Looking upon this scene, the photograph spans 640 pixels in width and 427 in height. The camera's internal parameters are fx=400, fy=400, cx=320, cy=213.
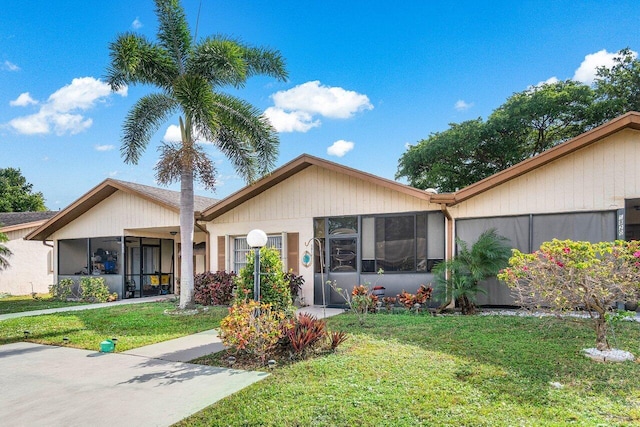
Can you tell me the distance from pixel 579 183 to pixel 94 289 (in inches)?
631

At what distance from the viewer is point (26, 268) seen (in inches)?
742

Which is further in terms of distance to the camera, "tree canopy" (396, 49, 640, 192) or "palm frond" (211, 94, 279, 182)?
"tree canopy" (396, 49, 640, 192)

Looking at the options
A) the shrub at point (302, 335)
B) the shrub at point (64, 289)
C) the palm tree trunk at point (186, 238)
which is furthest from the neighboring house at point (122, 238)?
the shrub at point (302, 335)

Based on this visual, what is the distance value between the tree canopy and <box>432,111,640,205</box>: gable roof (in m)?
13.3

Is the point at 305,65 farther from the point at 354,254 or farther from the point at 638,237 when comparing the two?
the point at 638,237

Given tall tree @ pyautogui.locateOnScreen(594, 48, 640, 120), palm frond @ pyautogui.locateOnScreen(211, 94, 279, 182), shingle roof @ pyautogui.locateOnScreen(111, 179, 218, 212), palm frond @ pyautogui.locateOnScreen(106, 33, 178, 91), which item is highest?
tall tree @ pyautogui.locateOnScreen(594, 48, 640, 120)

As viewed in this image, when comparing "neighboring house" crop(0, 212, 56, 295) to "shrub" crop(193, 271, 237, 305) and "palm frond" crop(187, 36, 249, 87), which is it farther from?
"palm frond" crop(187, 36, 249, 87)

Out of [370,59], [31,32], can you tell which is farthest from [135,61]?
[370,59]

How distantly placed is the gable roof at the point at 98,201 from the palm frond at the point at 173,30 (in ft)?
16.3

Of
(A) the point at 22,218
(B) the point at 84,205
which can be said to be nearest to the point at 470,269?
(B) the point at 84,205

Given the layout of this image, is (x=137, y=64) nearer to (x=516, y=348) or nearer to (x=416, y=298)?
(x=416, y=298)

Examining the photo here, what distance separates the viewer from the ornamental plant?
Answer: 17.8 ft

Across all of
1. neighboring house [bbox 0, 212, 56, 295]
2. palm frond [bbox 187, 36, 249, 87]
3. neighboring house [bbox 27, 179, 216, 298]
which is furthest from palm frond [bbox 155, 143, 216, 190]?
neighboring house [bbox 0, 212, 56, 295]

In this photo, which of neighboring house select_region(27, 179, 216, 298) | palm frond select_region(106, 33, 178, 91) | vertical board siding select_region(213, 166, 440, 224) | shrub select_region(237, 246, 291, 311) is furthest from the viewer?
neighboring house select_region(27, 179, 216, 298)
